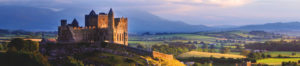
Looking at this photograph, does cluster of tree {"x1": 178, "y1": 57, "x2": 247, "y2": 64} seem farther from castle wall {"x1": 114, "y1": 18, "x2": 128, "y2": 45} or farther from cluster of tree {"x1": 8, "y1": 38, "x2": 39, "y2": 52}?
cluster of tree {"x1": 8, "y1": 38, "x2": 39, "y2": 52}

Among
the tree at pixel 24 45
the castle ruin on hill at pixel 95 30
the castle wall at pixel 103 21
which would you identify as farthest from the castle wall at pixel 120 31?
the tree at pixel 24 45

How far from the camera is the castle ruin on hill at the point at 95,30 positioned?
3625 inches

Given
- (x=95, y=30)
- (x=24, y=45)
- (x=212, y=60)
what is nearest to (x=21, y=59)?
(x=24, y=45)

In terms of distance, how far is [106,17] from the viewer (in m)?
102

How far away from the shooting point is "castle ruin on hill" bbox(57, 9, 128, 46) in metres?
92.1

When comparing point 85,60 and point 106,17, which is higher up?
point 106,17

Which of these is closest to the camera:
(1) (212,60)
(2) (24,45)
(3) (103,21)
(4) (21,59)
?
(4) (21,59)

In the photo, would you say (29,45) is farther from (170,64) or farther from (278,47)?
(278,47)

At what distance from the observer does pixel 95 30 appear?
326ft

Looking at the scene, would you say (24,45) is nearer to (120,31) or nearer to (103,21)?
(103,21)

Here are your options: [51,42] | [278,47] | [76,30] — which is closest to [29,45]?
[51,42]

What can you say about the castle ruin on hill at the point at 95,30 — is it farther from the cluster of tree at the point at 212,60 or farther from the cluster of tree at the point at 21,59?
the cluster of tree at the point at 212,60

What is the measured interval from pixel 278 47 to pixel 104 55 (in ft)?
419

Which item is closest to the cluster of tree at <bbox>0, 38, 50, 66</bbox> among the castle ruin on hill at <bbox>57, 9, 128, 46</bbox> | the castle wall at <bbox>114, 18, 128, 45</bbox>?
the castle ruin on hill at <bbox>57, 9, 128, 46</bbox>
